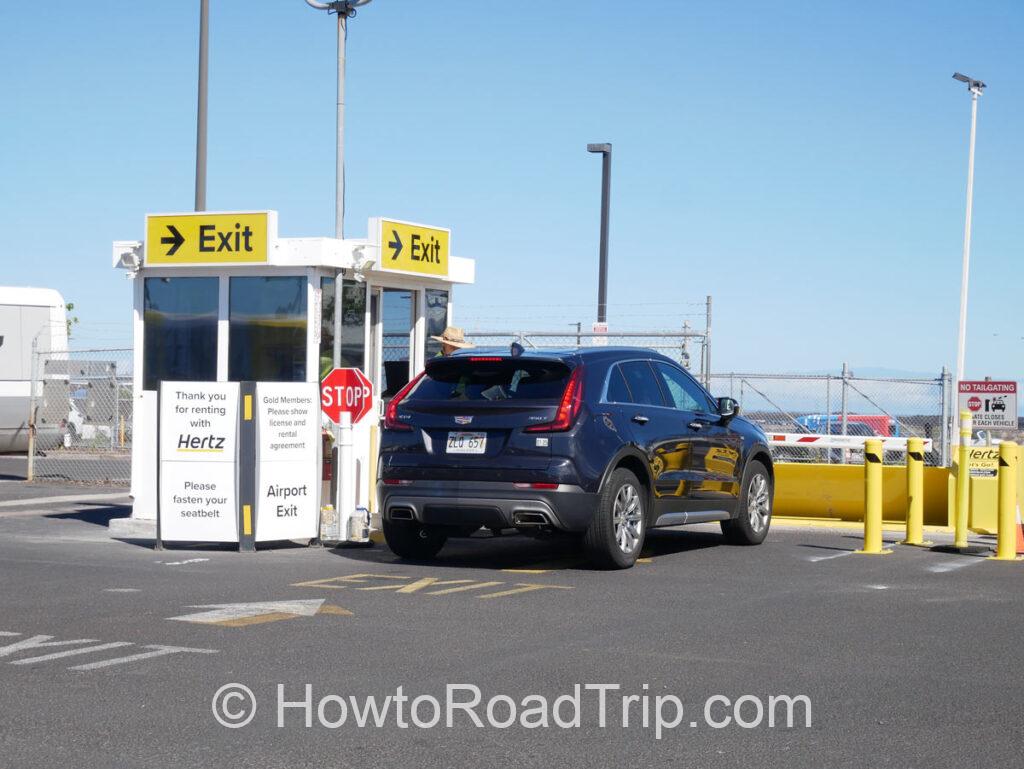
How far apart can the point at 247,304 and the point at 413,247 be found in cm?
209

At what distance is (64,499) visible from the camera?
19.7 metres

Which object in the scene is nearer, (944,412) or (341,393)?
(341,393)

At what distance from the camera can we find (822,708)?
6.39 m

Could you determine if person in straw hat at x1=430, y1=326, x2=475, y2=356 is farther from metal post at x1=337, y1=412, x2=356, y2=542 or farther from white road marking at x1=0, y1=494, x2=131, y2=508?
white road marking at x1=0, y1=494, x2=131, y2=508

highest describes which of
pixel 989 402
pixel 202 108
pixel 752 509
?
pixel 202 108

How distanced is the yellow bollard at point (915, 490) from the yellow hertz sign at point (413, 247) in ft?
19.2

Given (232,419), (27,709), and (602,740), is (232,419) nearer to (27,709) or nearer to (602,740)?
(27,709)

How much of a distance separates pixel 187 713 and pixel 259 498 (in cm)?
714

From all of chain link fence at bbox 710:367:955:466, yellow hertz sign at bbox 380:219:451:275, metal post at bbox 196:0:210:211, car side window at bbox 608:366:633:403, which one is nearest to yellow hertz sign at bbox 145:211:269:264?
yellow hertz sign at bbox 380:219:451:275

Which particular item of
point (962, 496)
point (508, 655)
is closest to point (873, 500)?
point (962, 496)

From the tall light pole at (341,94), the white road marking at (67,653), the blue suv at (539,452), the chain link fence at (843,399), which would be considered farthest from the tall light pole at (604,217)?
the white road marking at (67,653)

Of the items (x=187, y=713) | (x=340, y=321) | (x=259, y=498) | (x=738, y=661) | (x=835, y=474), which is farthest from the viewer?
(x=835, y=474)

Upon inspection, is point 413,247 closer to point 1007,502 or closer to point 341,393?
point 341,393

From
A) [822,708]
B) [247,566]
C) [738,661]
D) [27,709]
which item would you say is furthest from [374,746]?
[247,566]
